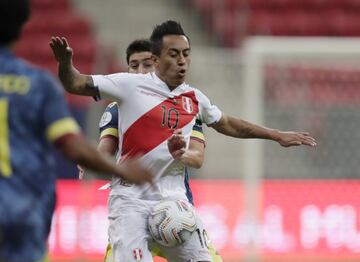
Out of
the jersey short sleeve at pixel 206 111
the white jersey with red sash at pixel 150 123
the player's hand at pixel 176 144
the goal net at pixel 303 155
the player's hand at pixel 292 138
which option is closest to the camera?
the player's hand at pixel 176 144

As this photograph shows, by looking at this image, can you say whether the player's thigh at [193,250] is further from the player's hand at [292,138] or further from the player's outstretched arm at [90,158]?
the player's outstretched arm at [90,158]

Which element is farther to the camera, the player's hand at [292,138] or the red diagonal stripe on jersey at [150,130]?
the player's hand at [292,138]

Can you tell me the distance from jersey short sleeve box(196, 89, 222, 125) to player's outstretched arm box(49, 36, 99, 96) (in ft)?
2.57

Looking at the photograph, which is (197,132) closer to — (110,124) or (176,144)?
(110,124)

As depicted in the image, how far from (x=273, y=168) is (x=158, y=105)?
245 inches

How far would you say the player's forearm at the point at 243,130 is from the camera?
7512mm

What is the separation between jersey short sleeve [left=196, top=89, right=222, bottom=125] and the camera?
23.8 feet

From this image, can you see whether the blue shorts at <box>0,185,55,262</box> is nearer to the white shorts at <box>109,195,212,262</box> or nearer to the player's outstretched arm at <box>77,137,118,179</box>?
the white shorts at <box>109,195,212,262</box>

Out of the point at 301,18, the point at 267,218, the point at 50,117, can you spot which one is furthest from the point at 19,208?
the point at 301,18

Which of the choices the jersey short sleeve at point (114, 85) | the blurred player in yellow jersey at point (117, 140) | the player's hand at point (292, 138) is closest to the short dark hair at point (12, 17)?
the blurred player in yellow jersey at point (117, 140)

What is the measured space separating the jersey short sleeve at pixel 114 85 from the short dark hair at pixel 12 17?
216 centimetres

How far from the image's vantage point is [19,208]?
4.56 meters

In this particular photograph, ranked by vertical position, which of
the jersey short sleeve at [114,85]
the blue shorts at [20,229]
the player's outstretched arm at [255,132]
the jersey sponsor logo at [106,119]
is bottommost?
the blue shorts at [20,229]

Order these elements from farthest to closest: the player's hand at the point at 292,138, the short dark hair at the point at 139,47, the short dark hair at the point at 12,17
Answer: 1. the short dark hair at the point at 139,47
2. the player's hand at the point at 292,138
3. the short dark hair at the point at 12,17
